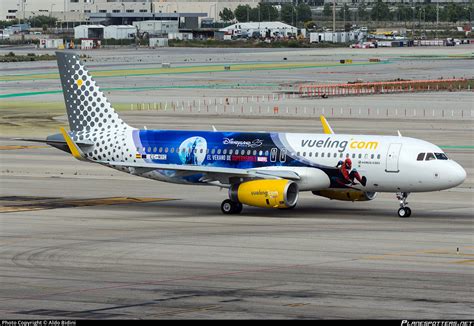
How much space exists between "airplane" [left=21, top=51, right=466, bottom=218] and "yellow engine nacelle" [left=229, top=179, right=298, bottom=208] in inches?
1.8

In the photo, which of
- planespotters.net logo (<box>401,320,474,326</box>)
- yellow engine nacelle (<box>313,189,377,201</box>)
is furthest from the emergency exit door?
planespotters.net logo (<box>401,320,474,326</box>)

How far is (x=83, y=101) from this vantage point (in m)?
59.3

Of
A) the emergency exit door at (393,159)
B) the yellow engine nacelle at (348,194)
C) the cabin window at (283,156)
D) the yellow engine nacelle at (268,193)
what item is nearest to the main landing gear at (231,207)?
the yellow engine nacelle at (268,193)

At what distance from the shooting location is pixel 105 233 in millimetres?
47312

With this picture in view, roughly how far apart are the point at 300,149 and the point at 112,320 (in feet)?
83.1

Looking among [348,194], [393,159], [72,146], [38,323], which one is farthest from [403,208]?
[38,323]

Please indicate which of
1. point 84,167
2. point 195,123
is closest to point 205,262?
point 84,167

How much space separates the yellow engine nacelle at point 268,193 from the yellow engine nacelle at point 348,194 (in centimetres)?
257

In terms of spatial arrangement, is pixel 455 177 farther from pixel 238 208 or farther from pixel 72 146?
pixel 72 146

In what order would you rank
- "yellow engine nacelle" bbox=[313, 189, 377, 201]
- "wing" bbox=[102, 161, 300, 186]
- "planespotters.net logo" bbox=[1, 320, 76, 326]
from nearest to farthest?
"planespotters.net logo" bbox=[1, 320, 76, 326] < "wing" bbox=[102, 161, 300, 186] < "yellow engine nacelle" bbox=[313, 189, 377, 201]

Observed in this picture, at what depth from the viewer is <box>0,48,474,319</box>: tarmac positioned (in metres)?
32.2

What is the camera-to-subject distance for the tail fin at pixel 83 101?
193 ft

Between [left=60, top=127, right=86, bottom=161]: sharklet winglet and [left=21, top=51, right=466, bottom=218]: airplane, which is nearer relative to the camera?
[left=21, top=51, right=466, bottom=218]: airplane

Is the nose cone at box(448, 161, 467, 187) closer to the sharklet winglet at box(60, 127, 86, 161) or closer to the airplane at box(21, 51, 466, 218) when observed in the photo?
the airplane at box(21, 51, 466, 218)
